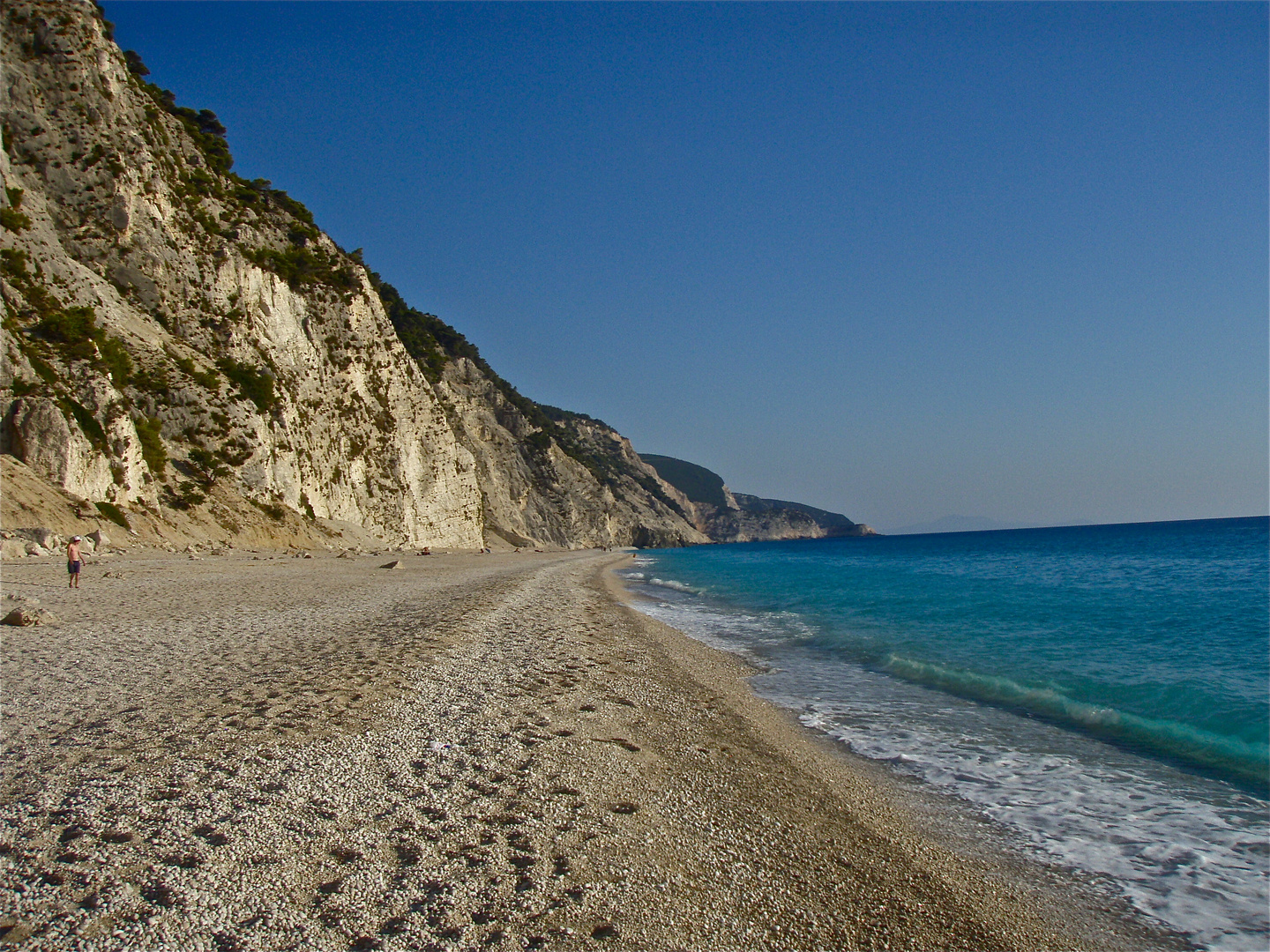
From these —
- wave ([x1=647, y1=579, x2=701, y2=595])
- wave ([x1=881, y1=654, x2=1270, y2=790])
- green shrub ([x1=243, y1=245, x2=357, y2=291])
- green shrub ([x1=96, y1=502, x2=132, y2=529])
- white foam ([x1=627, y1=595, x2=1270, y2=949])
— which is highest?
green shrub ([x1=243, y1=245, x2=357, y2=291])

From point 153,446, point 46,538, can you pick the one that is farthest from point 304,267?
point 46,538

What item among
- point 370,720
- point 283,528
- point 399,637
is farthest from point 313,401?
point 370,720

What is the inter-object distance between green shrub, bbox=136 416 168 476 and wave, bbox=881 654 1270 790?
27.9 meters

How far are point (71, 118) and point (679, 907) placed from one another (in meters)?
41.1

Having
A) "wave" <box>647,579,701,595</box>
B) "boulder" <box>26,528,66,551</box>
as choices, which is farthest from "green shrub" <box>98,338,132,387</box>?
"wave" <box>647,579,701,595</box>

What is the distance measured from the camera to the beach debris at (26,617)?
9969 mm

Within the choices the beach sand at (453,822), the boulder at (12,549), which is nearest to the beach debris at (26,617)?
the beach sand at (453,822)

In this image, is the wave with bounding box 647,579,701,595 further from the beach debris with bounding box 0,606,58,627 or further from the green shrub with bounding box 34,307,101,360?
the green shrub with bounding box 34,307,101,360

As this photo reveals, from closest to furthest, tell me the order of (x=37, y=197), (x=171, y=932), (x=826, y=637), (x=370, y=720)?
(x=171, y=932) → (x=370, y=720) → (x=826, y=637) → (x=37, y=197)

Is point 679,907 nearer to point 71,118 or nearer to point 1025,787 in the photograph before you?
point 1025,787

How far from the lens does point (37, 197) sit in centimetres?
2789

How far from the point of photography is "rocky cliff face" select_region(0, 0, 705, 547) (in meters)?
23.5

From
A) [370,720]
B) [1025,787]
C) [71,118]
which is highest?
[71,118]

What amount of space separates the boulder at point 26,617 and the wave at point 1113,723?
1391cm
